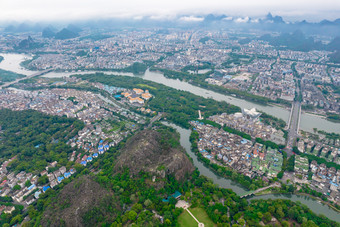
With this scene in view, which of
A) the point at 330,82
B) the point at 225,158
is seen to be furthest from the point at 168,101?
the point at 330,82

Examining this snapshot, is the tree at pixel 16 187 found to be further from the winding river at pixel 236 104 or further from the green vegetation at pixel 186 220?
the winding river at pixel 236 104

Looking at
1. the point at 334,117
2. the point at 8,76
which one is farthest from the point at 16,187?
the point at 334,117

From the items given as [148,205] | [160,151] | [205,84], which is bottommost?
[148,205]

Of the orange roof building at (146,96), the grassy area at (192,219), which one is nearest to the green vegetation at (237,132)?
the grassy area at (192,219)

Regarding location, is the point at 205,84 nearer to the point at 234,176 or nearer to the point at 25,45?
the point at 234,176

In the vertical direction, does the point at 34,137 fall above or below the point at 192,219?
above

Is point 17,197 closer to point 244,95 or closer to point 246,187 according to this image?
point 246,187
